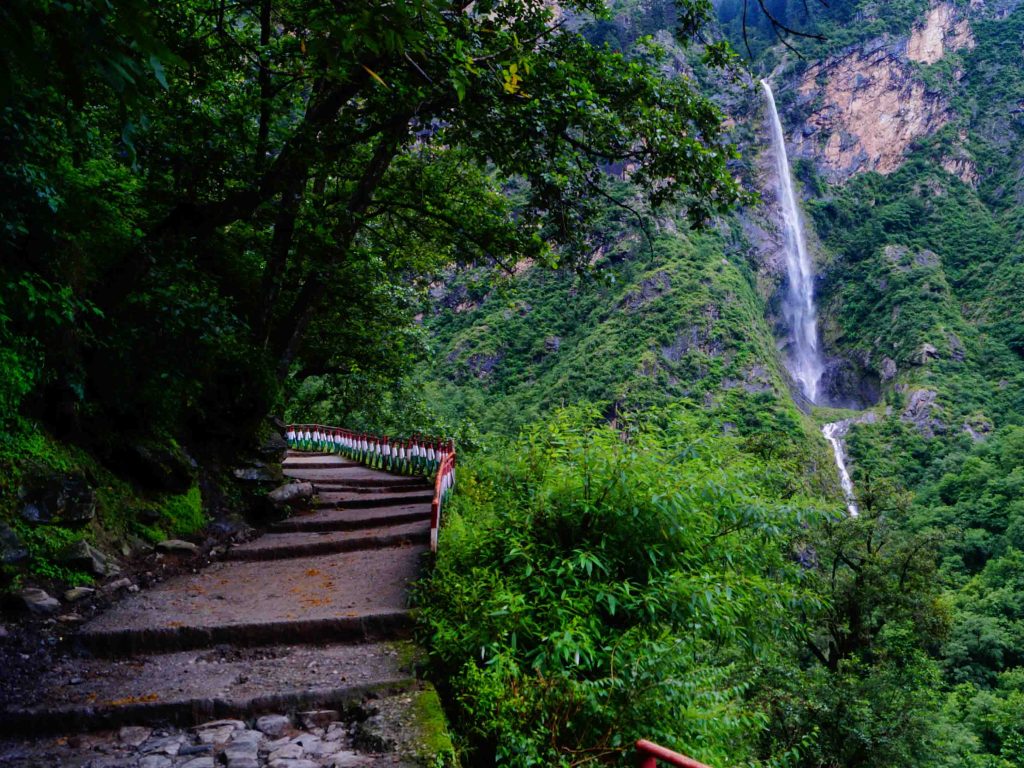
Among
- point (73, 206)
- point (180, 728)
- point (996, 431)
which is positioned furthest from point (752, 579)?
point (996, 431)

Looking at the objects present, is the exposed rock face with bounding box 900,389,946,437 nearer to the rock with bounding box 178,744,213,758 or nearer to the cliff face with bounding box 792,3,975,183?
the cliff face with bounding box 792,3,975,183

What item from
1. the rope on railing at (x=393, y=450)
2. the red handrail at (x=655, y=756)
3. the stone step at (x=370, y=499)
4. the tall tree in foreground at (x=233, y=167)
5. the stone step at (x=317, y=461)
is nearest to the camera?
the red handrail at (x=655, y=756)

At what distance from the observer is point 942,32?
107m

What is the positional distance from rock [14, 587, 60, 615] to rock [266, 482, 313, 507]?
12.8 feet

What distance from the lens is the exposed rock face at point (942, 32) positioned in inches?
4186

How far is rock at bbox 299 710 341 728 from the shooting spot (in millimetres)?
4035

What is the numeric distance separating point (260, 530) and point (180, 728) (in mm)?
4956

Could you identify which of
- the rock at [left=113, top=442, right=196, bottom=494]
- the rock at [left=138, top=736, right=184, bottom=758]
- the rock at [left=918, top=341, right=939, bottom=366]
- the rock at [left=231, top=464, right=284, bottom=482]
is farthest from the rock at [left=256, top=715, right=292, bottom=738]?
the rock at [left=918, top=341, right=939, bottom=366]

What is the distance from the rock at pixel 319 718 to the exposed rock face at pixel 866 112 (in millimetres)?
118359

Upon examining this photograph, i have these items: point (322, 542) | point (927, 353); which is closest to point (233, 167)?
point (322, 542)

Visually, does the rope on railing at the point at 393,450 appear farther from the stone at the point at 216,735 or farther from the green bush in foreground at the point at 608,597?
the stone at the point at 216,735

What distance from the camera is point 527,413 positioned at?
177 ft

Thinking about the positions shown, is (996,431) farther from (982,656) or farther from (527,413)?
(527,413)

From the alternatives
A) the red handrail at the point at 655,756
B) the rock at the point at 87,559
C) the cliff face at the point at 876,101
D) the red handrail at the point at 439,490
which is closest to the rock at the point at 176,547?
the rock at the point at 87,559
